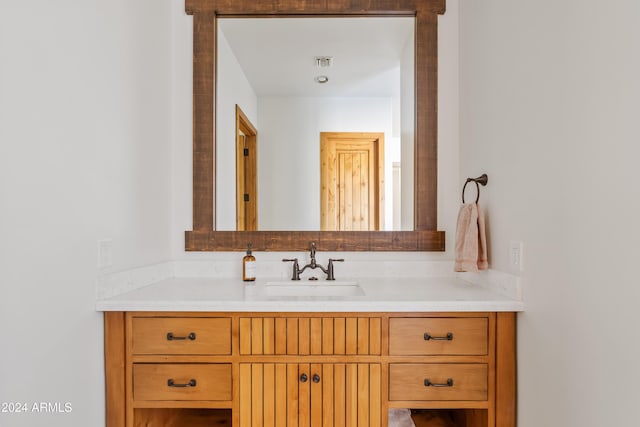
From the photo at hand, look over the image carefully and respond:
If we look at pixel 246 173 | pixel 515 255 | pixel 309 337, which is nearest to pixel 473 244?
pixel 515 255

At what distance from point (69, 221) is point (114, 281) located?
0.34 meters

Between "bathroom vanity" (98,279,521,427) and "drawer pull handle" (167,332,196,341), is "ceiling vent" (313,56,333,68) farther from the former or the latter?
"drawer pull handle" (167,332,196,341)

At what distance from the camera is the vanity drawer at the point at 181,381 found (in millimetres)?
1437

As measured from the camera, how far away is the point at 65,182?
123 cm

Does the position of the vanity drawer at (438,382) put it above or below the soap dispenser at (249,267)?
below

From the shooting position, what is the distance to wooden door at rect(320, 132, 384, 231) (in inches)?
79.2

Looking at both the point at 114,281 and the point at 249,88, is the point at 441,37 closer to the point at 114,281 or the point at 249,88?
the point at 249,88

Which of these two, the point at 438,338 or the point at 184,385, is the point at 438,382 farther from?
the point at 184,385

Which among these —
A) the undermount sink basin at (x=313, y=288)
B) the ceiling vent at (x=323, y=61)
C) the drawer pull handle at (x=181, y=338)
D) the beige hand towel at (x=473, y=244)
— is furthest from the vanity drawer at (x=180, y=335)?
the ceiling vent at (x=323, y=61)

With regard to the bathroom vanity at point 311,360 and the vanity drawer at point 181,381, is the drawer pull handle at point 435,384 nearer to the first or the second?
the bathroom vanity at point 311,360

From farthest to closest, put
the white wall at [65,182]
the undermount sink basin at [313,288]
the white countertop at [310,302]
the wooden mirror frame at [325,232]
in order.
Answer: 1. the wooden mirror frame at [325,232]
2. the undermount sink basin at [313,288]
3. the white countertop at [310,302]
4. the white wall at [65,182]

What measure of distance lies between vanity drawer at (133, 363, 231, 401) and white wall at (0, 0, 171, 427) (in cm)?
14

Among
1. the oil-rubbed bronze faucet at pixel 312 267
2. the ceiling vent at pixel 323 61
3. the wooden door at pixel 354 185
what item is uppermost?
the ceiling vent at pixel 323 61

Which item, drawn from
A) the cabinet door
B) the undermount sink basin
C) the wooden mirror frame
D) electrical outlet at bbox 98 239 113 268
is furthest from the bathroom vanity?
the wooden mirror frame
